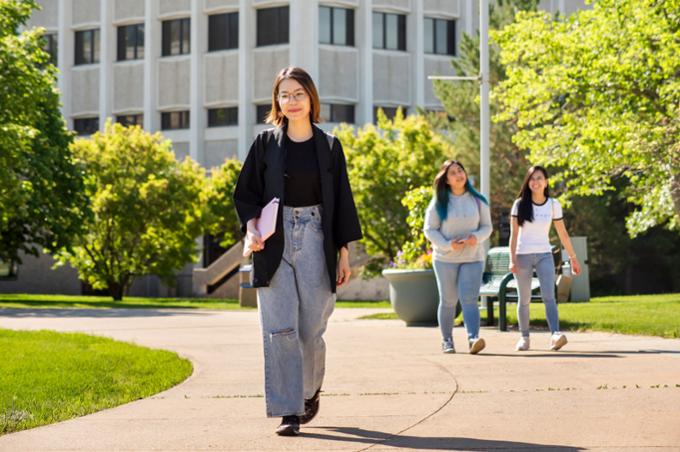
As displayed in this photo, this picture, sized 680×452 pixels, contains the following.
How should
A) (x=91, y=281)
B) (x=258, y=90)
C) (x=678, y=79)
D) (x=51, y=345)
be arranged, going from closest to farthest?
(x=51, y=345) → (x=678, y=79) → (x=91, y=281) → (x=258, y=90)

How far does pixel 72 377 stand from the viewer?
10227 millimetres

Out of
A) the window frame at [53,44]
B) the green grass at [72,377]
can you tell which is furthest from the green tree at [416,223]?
the window frame at [53,44]

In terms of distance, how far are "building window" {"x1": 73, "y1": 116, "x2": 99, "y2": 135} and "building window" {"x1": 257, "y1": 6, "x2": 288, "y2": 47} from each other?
9.14 meters

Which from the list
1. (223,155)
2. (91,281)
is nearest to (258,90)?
(223,155)

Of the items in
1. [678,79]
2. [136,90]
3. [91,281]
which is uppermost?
[136,90]

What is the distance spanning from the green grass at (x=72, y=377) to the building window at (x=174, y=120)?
147 ft

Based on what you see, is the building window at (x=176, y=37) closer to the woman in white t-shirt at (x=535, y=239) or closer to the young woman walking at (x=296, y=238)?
the woman in white t-shirt at (x=535, y=239)

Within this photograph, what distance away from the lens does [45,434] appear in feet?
23.8

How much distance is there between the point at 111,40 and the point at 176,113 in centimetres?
486

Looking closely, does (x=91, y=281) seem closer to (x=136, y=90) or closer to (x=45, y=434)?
(x=136, y=90)

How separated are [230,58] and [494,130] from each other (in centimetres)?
1898

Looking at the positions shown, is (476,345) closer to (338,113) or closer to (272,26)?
(338,113)

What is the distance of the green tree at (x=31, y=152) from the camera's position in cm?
3244

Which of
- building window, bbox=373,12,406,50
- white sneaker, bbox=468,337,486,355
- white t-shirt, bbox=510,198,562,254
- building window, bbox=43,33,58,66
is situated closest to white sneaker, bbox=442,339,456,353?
white sneaker, bbox=468,337,486,355
